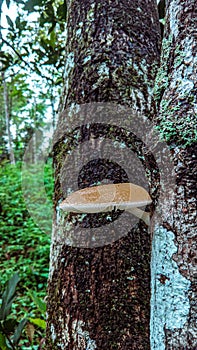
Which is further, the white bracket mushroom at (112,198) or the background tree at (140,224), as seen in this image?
the white bracket mushroom at (112,198)

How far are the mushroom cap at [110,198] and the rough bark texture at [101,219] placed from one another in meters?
0.13

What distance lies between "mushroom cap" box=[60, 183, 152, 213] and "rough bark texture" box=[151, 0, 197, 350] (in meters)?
0.11

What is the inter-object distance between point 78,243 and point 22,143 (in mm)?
10299

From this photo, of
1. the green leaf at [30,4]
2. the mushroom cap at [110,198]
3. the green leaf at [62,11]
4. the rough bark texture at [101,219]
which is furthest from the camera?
the green leaf at [62,11]

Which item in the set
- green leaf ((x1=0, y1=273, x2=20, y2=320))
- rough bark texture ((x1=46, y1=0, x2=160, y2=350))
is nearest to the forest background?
green leaf ((x1=0, y1=273, x2=20, y2=320))

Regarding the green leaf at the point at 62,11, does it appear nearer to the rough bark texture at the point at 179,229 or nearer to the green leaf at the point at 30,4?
the green leaf at the point at 30,4

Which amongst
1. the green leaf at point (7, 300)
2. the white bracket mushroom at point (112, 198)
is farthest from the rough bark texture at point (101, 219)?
the green leaf at point (7, 300)

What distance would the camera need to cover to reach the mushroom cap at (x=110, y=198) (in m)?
0.62

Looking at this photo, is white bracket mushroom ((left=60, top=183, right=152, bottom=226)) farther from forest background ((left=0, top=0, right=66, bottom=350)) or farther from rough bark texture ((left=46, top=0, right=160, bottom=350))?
forest background ((left=0, top=0, right=66, bottom=350))

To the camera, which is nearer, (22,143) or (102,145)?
(102,145)

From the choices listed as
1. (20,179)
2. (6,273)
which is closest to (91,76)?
(6,273)

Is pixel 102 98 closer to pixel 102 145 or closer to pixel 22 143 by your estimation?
pixel 102 145

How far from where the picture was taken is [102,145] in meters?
0.85

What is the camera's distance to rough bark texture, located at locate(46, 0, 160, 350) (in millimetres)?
785
